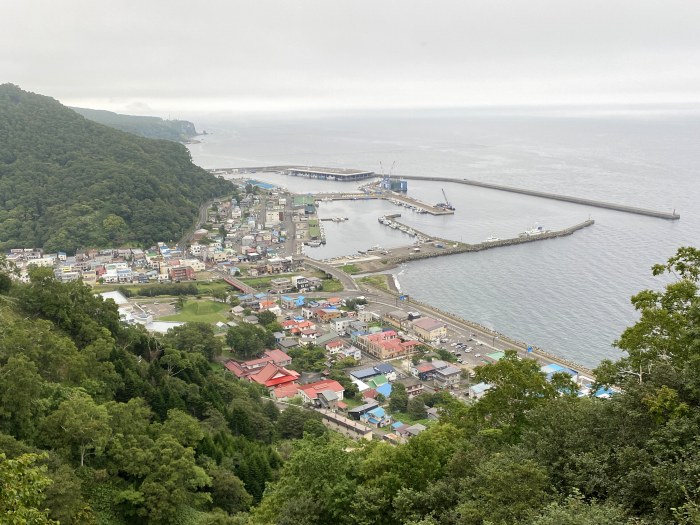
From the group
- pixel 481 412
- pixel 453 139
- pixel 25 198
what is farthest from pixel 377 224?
pixel 453 139

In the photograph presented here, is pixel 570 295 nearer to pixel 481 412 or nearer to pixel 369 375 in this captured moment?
pixel 369 375

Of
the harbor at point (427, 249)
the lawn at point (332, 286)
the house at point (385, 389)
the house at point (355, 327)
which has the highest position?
the harbor at point (427, 249)

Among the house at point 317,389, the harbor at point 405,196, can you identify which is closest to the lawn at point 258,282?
the house at point 317,389

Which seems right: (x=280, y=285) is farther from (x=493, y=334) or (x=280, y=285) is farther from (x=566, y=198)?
(x=566, y=198)

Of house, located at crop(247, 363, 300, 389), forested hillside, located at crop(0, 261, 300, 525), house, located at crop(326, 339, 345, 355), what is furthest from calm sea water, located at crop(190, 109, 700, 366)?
forested hillside, located at crop(0, 261, 300, 525)

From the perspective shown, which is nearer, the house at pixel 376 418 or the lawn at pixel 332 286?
the house at pixel 376 418

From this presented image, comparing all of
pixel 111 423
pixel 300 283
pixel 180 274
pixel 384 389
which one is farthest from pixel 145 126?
pixel 111 423

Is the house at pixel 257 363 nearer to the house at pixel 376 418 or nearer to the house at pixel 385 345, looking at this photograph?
the house at pixel 385 345
